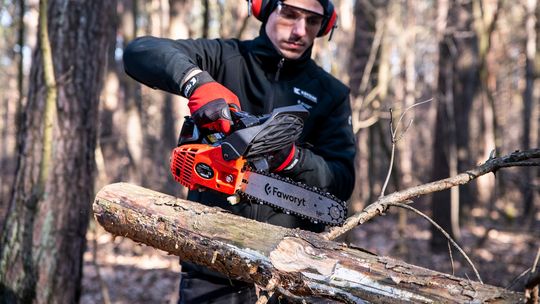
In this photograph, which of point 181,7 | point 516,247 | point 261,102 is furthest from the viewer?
point 516,247

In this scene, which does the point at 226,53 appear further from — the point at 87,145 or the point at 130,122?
the point at 130,122

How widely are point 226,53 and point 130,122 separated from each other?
28.1 feet

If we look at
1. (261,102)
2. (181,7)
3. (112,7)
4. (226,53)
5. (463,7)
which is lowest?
(261,102)

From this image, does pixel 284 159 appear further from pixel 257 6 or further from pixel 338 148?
pixel 257 6

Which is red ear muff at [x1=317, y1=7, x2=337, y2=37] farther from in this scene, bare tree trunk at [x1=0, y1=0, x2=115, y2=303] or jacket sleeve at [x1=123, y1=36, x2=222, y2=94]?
bare tree trunk at [x1=0, y1=0, x2=115, y2=303]

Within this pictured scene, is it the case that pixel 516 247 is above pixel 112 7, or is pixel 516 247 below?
below

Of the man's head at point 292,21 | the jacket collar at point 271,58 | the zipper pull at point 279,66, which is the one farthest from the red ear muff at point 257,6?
the zipper pull at point 279,66

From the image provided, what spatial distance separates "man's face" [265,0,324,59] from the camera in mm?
2791

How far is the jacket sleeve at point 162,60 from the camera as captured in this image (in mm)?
2477

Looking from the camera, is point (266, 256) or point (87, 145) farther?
point (87, 145)

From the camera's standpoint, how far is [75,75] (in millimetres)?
3807

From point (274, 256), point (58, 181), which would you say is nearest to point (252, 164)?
point (274, 256)

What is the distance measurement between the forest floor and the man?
251cm

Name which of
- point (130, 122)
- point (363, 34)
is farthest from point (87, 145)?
point (130, 122)
